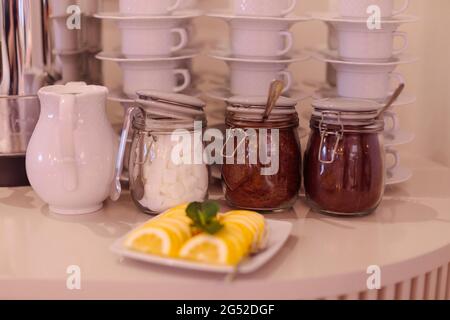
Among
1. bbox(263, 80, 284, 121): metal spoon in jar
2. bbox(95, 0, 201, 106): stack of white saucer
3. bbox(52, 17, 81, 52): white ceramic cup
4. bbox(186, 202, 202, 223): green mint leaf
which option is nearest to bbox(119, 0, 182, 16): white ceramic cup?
bbox(95, 0, 201, 106): stack of white saucer

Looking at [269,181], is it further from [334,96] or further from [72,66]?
[72,66]

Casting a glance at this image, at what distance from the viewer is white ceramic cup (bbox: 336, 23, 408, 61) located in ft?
2.85

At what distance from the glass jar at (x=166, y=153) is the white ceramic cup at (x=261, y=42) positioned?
13 cm

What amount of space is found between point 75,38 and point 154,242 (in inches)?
16.7

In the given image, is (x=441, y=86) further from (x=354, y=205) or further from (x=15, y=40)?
(x=15, y=40)

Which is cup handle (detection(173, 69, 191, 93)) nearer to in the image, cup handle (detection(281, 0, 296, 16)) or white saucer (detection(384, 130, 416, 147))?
cup handle (detection(281, 0, 296, 16))

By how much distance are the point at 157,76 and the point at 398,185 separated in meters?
0.41

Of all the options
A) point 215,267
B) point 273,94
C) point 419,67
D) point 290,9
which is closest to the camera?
point 215,267

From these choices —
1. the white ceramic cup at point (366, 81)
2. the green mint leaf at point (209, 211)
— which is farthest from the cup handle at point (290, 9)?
the green mint leaf at point (209, 211)

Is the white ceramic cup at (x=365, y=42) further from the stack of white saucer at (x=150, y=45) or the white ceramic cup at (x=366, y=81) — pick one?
the stack of white saucer at (x=150, y=45)

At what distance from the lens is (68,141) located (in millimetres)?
782

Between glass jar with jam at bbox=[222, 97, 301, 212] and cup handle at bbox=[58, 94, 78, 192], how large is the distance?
0.19m

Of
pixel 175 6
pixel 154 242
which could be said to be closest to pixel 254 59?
pixel 175 6
